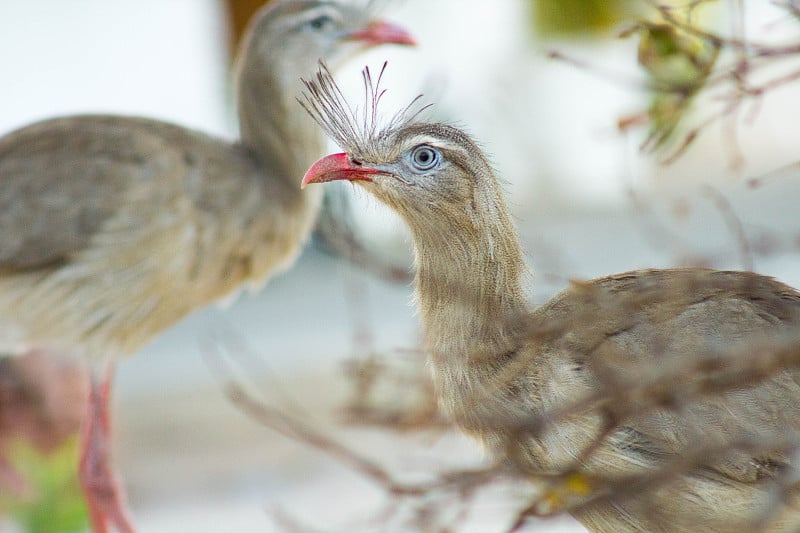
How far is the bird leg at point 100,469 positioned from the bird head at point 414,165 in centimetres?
118

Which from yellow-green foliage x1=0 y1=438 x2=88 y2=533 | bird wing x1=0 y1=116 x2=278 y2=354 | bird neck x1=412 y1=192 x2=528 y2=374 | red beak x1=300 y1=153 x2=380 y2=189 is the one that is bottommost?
yellow-green foliage x1=0 y1=438 x2=88 y2=533

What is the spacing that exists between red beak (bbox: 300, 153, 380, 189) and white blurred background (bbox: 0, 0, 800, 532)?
1.56 metres

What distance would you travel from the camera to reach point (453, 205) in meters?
1.35

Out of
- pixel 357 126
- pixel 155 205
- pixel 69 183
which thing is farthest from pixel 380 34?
pixel 357 126

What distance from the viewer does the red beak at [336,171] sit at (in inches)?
53.2

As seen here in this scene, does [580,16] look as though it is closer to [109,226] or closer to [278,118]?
[278,118]

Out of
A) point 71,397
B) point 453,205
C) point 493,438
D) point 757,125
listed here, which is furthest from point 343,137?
point 757,125

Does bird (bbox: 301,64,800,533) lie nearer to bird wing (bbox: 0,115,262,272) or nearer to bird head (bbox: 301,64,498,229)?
bird head (bbox: 301,64,498,229)

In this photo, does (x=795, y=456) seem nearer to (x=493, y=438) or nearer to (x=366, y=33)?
(x=493, y=438)

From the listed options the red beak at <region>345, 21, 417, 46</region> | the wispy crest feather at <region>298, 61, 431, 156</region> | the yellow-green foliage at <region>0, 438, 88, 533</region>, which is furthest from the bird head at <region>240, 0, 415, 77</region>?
the yellow-green foliage at <region>0, 438, 88, 533</region>

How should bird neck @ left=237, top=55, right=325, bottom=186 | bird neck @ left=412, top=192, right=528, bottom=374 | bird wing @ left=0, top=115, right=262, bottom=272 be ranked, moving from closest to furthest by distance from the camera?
bird neck @ left=412, top=192, right=528, bottom=374 < bird wing @ left=0, top=115, right=262, bottom=272 < bird neck @ left=237, top=55, right=325, bottom=186

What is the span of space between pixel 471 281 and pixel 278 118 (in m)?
1.09

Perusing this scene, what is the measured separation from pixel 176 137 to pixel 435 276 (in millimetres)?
1091

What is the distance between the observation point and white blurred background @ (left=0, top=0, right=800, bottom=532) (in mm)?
3338
